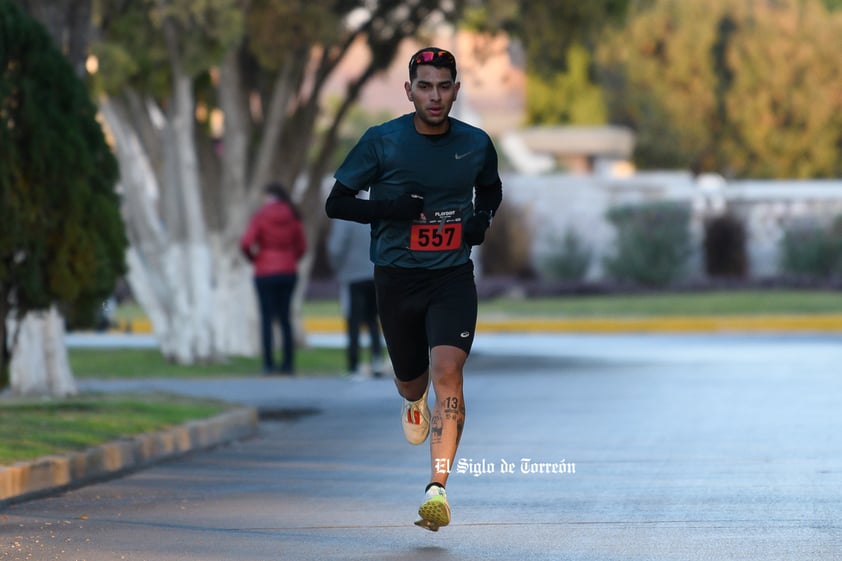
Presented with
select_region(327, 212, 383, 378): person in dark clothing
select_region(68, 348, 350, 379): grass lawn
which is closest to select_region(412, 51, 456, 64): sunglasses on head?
select_region(327, 212, 383, 378): person in dark clothing

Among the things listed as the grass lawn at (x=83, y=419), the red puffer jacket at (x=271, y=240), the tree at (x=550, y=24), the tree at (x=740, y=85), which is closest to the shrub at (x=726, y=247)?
the tree at (x=550, y=24)

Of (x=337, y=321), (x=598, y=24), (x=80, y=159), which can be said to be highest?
(x=598, y=24)

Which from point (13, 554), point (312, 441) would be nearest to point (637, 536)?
point (13, 554)

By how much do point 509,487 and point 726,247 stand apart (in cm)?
3178

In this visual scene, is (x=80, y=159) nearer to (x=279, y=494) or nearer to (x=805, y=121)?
(x=279, y=494)

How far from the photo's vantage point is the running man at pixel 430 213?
8680 millimetres

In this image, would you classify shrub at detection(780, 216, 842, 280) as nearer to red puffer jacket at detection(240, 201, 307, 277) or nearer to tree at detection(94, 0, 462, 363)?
tree at detection(94, 0, 462, 363)

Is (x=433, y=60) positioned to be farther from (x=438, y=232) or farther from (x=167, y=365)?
(x=167, y=365)

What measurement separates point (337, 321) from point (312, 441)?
1930cm

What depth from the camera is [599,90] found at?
219ft

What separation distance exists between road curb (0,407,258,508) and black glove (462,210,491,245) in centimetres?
297

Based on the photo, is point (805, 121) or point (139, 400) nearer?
point (139, 400)

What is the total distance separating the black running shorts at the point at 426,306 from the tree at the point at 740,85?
5708 cm

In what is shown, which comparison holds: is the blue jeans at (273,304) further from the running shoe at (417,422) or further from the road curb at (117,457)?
the running shoe at (417,422)
